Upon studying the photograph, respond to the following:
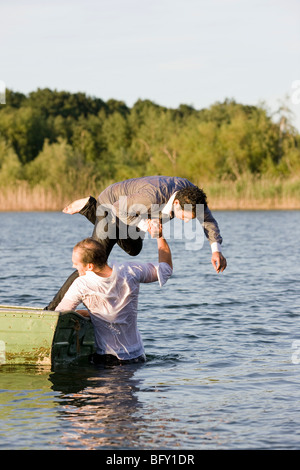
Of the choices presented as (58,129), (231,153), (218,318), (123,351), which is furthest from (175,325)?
(58,129)

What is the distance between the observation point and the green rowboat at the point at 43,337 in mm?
8422

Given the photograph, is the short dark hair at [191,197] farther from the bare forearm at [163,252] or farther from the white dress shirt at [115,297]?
the white dress shirt at [115,297]

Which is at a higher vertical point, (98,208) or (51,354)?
(98,208)

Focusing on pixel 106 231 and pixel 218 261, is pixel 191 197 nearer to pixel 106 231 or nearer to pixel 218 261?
pixel 218 261

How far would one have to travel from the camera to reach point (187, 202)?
24.8 feet

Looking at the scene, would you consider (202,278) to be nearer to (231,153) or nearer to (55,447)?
(55,447)

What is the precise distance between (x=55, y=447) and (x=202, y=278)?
41.7 ft

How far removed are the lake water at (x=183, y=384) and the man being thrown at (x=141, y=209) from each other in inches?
45.9

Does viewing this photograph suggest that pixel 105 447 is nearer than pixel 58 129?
Yes

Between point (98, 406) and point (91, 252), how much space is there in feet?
4.75

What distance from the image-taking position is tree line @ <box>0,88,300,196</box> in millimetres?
61906

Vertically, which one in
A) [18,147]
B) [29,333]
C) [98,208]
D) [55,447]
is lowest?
[55,447]

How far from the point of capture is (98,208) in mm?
8414

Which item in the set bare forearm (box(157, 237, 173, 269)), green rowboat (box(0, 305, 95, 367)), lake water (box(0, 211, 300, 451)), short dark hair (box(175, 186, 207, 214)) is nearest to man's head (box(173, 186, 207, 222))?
short dark hair (box(175, 186, 207, 214))
